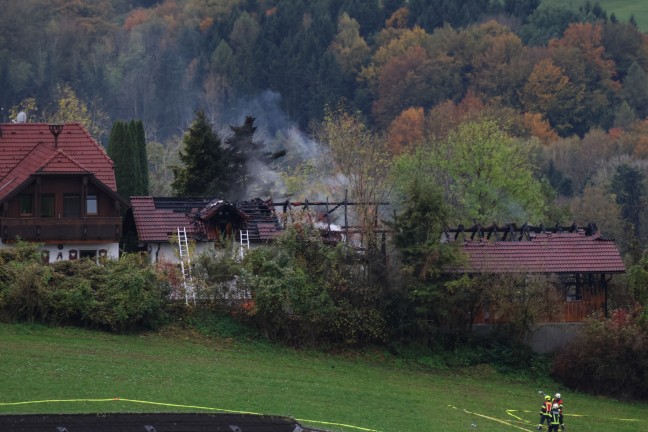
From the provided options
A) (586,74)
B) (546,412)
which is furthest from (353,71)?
(546,412)

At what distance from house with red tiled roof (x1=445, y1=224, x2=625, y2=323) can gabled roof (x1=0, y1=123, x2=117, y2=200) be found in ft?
47.7

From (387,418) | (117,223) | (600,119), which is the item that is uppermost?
(600,119)

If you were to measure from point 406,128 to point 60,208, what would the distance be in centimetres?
10466

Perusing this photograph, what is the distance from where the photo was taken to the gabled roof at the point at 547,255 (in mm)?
57375

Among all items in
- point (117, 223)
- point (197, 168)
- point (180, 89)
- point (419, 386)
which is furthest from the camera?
point (180, 89)

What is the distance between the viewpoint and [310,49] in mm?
183875

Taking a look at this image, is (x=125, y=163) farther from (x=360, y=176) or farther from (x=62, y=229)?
(x=360, y=176)

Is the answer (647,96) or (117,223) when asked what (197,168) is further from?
(647,96)

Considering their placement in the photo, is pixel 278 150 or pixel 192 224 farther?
pixel 278 150

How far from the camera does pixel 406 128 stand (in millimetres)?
160875

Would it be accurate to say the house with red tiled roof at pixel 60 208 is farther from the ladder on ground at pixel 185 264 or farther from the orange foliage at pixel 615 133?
the orange foliage at pixel 615 133

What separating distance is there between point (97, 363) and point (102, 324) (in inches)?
232

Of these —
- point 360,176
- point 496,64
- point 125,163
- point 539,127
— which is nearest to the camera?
point 360,176

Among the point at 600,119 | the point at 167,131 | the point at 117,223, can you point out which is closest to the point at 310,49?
the point at 167,131
